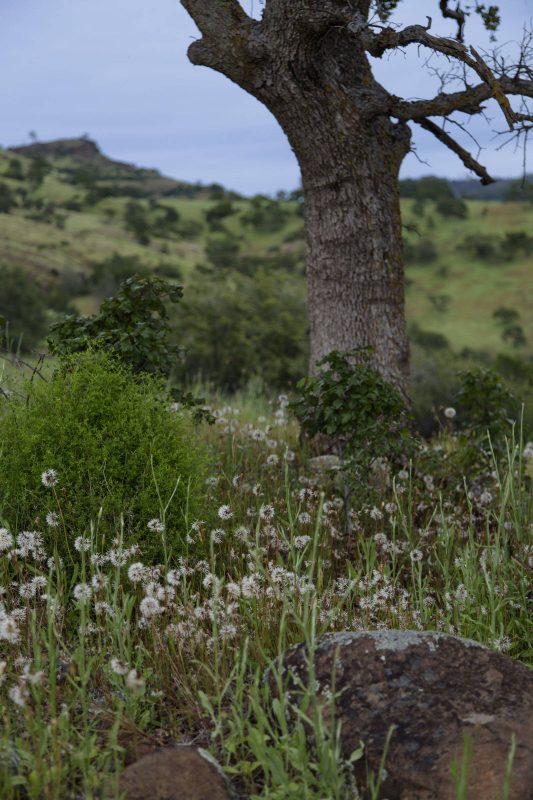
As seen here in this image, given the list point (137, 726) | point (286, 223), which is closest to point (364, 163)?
point (137, 726)

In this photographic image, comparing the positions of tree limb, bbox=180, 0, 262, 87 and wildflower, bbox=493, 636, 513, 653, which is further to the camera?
tree limb, bbox=180, 0, 262, 87

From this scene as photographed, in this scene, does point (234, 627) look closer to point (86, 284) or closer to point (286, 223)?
point (86, 284)

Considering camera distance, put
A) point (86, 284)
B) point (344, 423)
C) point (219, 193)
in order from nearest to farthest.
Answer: point (344, 423)
point (86, 284)
point (219, 193)

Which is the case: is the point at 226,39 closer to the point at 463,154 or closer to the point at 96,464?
the point at 463,154

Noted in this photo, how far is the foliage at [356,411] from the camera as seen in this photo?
20.2 feet

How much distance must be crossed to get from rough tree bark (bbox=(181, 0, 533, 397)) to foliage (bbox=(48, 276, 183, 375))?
174cm

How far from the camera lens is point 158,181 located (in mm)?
138250

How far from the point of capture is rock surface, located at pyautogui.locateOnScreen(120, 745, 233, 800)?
272 centimetres

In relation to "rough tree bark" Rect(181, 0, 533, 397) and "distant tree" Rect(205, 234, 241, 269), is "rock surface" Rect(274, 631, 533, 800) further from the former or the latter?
"distant tree" Rect(205, 234, 241, 269)

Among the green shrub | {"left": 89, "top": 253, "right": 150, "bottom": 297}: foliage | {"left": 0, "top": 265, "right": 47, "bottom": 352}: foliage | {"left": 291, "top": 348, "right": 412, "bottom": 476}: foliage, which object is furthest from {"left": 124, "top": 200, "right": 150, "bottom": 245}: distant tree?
the green shrub

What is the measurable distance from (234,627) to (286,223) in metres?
78.6

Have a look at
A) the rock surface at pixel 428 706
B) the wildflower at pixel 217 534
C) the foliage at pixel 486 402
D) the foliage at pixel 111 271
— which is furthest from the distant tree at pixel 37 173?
the rock surface at pixel 428 706

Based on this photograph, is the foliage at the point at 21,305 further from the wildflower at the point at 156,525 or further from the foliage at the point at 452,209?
the foliage at the point at 452,209

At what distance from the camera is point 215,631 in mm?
3363
